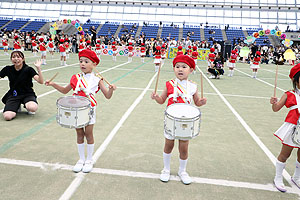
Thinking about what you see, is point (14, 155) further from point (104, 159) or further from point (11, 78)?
point (11, 78)

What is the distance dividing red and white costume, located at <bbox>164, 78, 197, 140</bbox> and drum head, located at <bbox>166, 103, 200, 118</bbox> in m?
0.22

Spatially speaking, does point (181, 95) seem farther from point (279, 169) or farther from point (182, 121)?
point (279, 169)

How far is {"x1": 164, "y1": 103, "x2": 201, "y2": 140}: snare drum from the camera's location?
8.84 ft

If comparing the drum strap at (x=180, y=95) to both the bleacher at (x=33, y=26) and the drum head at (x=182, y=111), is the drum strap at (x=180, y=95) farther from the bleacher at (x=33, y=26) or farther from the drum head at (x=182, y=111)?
the bleacher at (x=33, y=26)

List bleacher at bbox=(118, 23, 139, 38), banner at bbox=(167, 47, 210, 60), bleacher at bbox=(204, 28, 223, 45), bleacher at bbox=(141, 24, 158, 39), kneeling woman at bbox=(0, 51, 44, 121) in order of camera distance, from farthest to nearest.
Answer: bleacher at bbox=(141, 24, 158, 39)
bleacher at bbox=(118, 23, 139, 38)
bleacher at bbox=(204, 28, 223, 45)
banner at bbox=(167, 47, 210, 60)
kneeling woman at bbox=(0, 51, 44, 121)

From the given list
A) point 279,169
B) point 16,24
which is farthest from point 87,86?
point 16,24

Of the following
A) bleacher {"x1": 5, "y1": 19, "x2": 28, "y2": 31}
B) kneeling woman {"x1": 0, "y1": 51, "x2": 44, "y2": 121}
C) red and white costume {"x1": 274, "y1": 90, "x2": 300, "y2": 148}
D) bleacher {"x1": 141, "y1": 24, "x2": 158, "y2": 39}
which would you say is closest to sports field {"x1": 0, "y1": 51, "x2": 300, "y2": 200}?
kneeling woman {"x1": 0, "y1": 51, "x2": 44, "y2": 121}

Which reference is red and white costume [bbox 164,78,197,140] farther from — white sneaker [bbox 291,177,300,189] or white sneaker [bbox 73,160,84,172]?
white sneaker [bbox 291,177,300,189]

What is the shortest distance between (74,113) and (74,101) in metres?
0.31

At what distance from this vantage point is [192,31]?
Answer: 151 feet

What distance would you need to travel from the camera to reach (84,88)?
326 cm

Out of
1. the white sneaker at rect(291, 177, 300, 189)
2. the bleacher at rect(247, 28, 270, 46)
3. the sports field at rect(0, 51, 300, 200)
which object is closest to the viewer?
the sports field at rect(0, 51, 300, 200)

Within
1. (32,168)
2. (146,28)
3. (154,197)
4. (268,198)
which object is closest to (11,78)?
(32,168)

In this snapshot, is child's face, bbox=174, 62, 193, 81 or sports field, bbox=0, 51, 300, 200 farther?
child's face, bbox=174, 62, 193, 81
